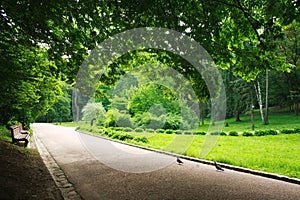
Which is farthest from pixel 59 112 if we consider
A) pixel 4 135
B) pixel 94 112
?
pixel 4 135

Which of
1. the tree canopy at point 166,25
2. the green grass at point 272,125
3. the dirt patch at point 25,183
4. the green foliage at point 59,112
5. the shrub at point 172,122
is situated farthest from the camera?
the green foliage at point 59,112

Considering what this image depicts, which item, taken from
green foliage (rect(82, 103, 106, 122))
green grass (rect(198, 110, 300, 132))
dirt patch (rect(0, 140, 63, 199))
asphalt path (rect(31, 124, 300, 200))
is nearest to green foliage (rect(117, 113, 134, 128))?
green foliage (rect(82, 103, 106, 122))

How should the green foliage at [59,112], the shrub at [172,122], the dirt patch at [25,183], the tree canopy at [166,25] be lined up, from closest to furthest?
1. the dirt patch at [25,183]
2. the tree canopy at [166,25]
3. the shrub at [172,122]
4. the green foliage at [59,112]

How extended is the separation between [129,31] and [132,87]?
15484 mm

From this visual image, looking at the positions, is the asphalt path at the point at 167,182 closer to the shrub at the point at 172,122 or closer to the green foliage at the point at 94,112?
the shrub at the point at 172,122

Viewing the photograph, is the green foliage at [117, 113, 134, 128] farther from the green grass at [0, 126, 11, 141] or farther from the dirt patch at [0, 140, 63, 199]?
the dirt patch at [0, 140, 63, 199]

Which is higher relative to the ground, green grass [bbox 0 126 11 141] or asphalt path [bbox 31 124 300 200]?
green grass [bbox 0 126 11 141]

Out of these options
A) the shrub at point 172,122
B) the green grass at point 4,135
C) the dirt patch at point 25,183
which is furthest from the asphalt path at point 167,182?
the shrub at point 172,122

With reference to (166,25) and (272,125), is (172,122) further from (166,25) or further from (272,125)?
(166,25)

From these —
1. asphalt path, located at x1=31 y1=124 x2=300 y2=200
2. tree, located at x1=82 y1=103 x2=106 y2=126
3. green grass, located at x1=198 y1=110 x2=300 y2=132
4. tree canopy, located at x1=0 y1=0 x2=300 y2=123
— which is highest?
tree canopy, located at x1=0 y1=0 x2=300 y2=123

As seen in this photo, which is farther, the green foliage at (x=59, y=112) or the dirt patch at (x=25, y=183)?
the green foliage at (x=59, y=112)

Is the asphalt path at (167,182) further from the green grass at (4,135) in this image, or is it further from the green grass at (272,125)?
the green grass at (272,125)

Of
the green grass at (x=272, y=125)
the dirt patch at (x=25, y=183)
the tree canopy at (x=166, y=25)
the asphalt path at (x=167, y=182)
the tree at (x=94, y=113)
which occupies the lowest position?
the green grass at (x=272, y=125)

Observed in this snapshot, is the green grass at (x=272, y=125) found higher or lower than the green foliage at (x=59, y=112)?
lower
